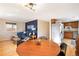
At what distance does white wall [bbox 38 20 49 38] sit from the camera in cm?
123

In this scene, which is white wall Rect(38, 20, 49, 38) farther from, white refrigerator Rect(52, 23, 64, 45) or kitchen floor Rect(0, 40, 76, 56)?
kitchen floor Rect(0, 40, 76, 56)

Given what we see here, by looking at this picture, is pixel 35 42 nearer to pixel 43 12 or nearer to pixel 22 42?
pixel 22 42

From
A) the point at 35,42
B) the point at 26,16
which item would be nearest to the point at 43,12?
the point at 26,16

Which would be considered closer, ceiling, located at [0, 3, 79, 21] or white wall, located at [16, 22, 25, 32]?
ceiling, located at [0, 3, 79, 21]

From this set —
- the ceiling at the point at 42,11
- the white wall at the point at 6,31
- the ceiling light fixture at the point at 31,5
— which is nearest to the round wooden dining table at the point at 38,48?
the white wall at the point at 6,31

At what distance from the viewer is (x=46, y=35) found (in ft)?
4.08

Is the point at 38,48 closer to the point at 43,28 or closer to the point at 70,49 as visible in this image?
the point at 43,28

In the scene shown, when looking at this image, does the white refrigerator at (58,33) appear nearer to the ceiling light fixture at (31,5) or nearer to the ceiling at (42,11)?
the ceiling at (42,11)

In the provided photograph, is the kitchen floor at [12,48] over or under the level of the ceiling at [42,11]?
under

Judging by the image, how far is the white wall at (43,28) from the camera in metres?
1.23

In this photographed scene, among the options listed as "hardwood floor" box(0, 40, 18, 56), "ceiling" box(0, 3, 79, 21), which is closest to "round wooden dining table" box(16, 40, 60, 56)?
"hardwood floor" box(0, 40, 18, 56)

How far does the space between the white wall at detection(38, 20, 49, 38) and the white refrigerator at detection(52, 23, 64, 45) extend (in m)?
0.09

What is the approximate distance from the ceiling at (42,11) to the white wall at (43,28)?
6 centimetres

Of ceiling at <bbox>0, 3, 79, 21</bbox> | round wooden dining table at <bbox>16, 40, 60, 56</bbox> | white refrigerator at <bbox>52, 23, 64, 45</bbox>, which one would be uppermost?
ceiling at <bbox>0, 3, 79, 21</bbox>
